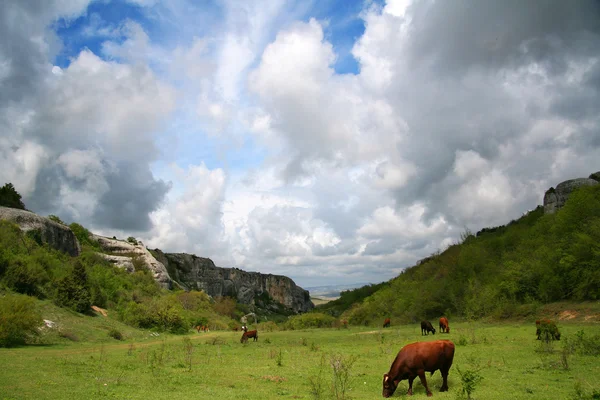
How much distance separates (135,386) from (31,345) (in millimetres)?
19614

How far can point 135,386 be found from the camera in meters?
13.9

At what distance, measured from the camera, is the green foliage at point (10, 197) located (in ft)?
223

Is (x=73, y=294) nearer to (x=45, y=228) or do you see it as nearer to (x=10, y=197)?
(x=45, y=228)

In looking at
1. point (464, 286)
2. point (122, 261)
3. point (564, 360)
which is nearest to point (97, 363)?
point (564, 360)

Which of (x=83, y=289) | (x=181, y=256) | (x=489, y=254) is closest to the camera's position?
(x=83, y=289)

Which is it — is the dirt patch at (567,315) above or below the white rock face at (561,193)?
below

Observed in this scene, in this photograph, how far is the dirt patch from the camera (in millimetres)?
34219

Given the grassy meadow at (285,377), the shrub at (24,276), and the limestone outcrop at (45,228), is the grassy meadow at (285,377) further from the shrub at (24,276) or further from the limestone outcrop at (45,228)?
the limestone outcrop at (45,228)

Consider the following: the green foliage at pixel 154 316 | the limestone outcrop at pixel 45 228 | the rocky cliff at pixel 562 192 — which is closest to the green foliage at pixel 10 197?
the limestone outcrop at pixel 45 228

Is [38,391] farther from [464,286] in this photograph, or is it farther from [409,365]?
[464,286]

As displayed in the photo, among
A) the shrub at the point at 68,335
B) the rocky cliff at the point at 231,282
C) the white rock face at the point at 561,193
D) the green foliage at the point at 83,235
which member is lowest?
the shrub at the point at 68,335

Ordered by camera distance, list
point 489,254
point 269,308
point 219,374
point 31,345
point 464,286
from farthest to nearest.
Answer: point 269,308, point 489,254, point 464,286, point 31,345, point 219,374

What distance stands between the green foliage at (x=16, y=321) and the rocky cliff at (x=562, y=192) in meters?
79.5

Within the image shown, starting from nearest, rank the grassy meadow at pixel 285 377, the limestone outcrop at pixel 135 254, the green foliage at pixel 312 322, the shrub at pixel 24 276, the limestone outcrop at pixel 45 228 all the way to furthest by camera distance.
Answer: the grassy meadow at pixel 285 377 → the shrub at pixel 24 276 → the limestone outcrop at pixel 45 228 → the green foliage at pixel 312 322 → the limestone outcrop at pixel 135 254
